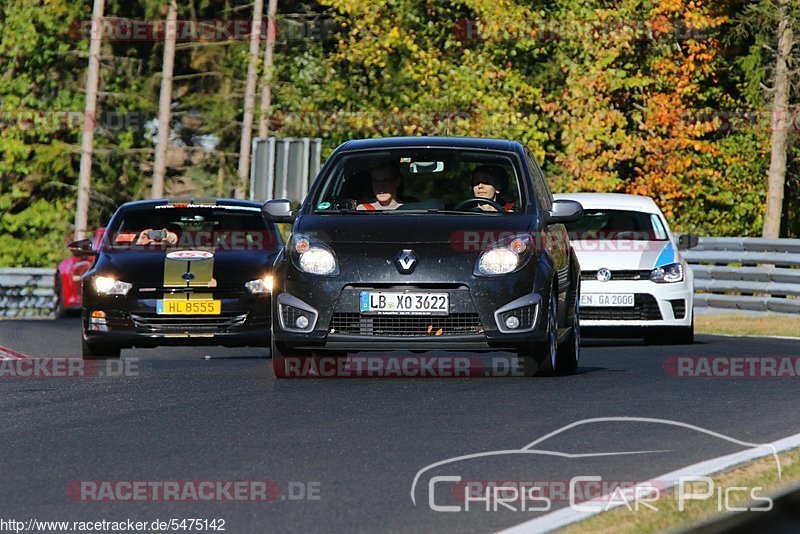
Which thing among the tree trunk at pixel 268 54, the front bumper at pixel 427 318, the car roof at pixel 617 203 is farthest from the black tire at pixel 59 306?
the tree trunk at pixel 268 54

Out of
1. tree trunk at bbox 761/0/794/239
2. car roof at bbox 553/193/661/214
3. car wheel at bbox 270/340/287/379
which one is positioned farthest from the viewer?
tree trunk at bbox 761/0/794/239

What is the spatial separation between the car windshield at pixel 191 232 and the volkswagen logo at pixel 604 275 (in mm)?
3378

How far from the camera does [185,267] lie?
1474cm

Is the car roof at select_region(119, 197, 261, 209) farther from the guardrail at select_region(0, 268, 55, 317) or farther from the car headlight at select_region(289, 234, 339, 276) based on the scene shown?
the guardrail at select_region(0, 268, 55, 317)

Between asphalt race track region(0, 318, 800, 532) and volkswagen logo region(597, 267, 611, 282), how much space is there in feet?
13.9

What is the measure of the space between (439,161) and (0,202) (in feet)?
159

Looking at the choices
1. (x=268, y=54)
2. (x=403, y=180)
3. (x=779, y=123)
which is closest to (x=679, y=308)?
(x=403, y=180)

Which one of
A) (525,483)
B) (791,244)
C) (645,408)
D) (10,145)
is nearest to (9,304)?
(791,244)

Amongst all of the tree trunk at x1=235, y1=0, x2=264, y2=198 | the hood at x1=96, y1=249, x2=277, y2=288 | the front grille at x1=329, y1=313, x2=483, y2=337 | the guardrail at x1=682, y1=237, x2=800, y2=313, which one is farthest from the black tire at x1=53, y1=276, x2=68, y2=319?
the tree trunk at x1=235, y1=0, x2=264, y2=198

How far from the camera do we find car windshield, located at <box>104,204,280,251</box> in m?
Result: 15.6

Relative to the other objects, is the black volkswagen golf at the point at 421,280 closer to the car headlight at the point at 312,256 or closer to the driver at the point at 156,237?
the car headlight at the point at 312,256

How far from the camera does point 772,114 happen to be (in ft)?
140

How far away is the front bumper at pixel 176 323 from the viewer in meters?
14.6

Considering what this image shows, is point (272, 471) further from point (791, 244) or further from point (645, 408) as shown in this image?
point (791, 244)
